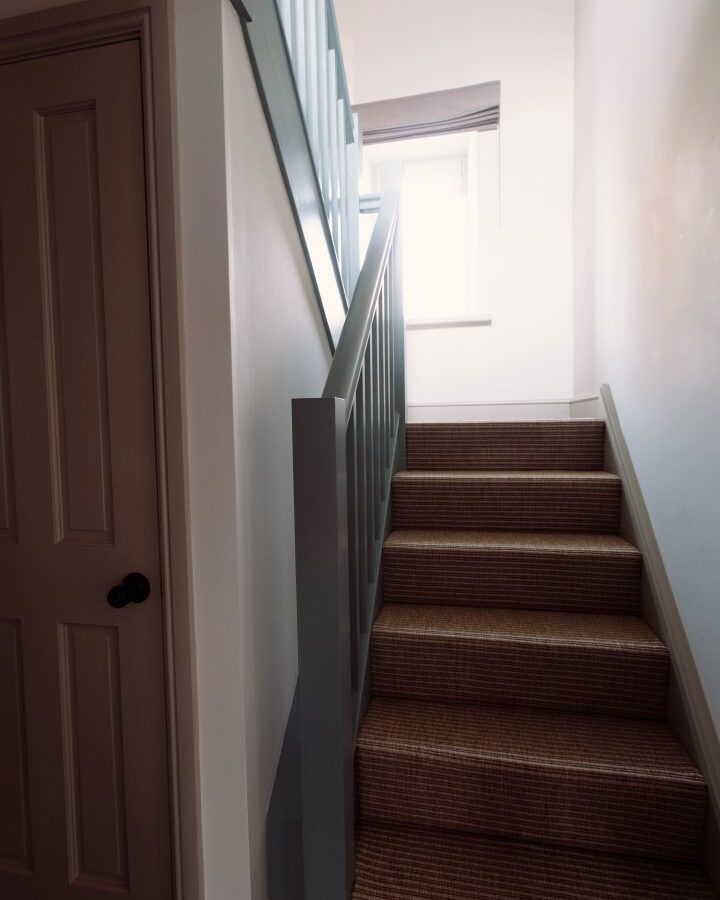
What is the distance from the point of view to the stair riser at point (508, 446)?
2000mm

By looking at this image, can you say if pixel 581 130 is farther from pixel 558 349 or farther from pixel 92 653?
pixel 92 653

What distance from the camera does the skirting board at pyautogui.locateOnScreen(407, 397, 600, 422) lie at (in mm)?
2639

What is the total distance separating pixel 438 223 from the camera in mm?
3432

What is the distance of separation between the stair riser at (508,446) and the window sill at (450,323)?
4.30ft

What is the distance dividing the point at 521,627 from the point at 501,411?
5.30ft

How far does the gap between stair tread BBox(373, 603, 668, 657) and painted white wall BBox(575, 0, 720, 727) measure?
16 cm

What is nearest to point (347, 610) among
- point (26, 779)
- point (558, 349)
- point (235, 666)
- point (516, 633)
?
point (235, 666)

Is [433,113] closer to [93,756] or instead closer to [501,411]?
[501,411]

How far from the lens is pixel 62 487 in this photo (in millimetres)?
1125

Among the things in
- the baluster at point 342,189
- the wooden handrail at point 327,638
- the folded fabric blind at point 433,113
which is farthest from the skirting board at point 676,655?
the folded fabric blind at point 433,113

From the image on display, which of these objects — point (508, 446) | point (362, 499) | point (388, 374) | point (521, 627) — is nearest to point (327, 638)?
point (362, 499)

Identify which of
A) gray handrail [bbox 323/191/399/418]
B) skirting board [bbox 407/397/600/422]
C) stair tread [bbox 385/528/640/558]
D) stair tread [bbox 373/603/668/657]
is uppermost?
gray handrail [bbox 323/191/399/418]

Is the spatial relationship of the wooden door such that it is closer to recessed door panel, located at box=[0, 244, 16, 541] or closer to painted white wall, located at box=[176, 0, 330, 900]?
recessed door panel, located at box=[0, 244, 16, 541]

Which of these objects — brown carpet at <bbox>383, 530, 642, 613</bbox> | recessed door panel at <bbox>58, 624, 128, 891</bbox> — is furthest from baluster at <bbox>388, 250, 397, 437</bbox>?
recessed door panel at <bbox>58, 624, 128, 891</bbox>
